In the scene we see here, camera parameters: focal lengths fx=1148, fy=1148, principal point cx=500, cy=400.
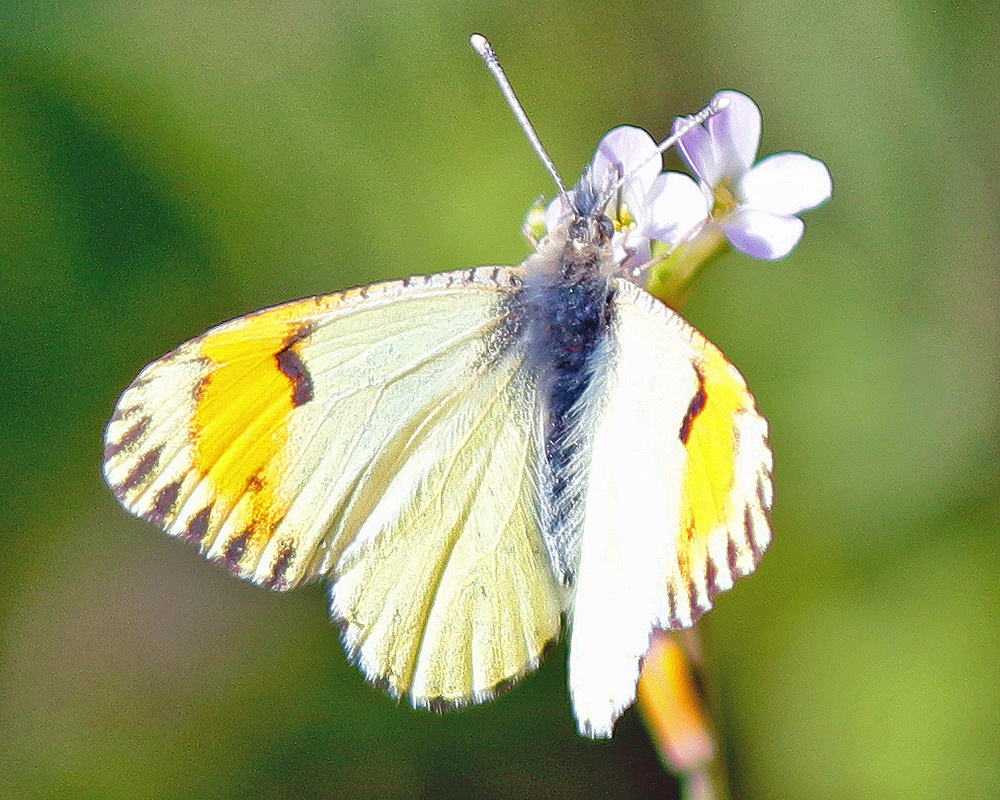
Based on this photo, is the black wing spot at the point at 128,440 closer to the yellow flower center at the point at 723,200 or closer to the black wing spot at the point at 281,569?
the black wing spot at the point at 281,569

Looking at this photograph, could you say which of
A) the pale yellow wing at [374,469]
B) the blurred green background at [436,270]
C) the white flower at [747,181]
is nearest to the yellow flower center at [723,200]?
the white flower at [747,181]

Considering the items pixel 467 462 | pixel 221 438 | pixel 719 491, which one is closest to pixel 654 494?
pixel 719 491

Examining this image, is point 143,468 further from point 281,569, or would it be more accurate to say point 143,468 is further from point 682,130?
point 682,130

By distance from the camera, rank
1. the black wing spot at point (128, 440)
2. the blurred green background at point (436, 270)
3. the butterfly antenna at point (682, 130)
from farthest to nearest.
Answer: the blurred green background at point (436, 270) → the butterfly antenna at point (682, 130) → the black wing spot at point (128, 440)

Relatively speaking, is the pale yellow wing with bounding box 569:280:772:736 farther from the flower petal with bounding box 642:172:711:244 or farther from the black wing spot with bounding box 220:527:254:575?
the black wing spot with bounding box 220:527:254:575

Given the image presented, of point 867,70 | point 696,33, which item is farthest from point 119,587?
point 867,70

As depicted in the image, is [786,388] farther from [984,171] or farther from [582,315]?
[582,315]

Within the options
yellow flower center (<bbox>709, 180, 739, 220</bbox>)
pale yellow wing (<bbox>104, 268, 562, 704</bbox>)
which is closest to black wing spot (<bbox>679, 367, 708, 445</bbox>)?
pale yellow wing (<bbox>104, 268, 562, 704</bbox>)
